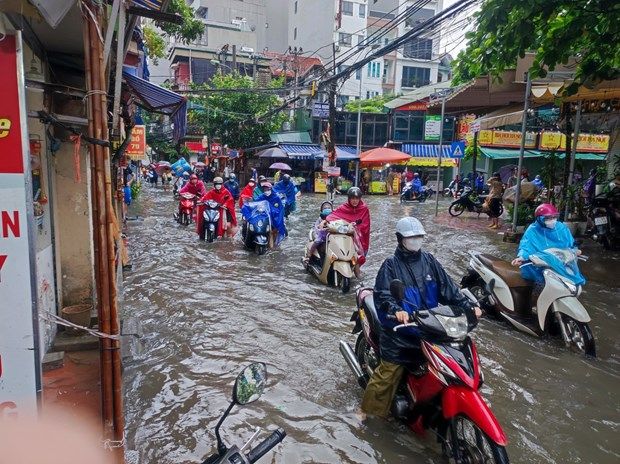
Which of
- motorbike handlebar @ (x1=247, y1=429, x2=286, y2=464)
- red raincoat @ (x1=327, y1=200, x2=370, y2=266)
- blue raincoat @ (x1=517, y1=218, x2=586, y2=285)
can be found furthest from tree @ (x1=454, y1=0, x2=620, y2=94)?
motorbike handlebar @ (x1=247, y1=429, x2=286, y2=464)

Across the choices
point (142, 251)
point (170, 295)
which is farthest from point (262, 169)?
point (170, 295)

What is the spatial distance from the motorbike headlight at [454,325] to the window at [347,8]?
43.4 metres

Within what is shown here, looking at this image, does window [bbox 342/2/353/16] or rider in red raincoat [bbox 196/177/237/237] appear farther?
window [bbox 342/2/353/16]

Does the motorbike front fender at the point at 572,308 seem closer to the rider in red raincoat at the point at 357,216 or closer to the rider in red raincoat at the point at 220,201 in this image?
the rider in red raincoat at the point at 357,216

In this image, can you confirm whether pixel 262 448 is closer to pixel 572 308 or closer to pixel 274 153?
pixel 572 308

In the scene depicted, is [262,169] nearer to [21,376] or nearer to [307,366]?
[307,366]

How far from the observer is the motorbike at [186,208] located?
13.7 metres

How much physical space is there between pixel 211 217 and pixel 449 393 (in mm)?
8910

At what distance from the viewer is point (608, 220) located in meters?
10.1

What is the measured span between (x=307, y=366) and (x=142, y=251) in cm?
657

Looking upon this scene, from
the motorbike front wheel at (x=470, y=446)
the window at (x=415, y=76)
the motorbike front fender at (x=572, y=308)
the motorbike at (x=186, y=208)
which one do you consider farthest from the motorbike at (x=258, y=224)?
the window at (x=415, y=76)

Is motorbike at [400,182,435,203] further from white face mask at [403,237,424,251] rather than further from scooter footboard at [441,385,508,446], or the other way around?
scooter footboard at [441,385,508,446]

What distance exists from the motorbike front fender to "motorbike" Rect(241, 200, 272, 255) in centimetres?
609

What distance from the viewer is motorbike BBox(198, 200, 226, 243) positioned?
1112cm
